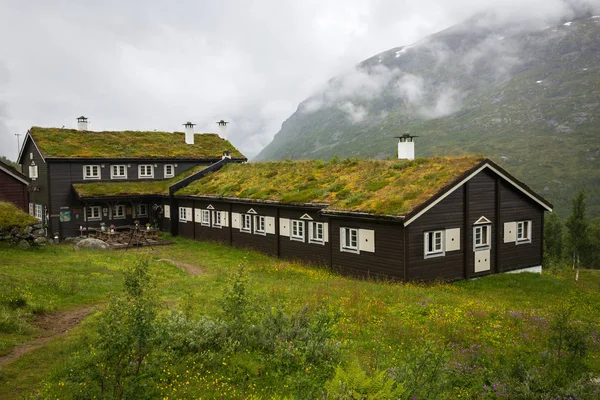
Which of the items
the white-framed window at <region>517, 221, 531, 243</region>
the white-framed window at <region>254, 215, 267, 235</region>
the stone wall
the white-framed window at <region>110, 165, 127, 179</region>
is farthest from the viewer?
the white-framed window at <region>110, 165, 127, 179</region>

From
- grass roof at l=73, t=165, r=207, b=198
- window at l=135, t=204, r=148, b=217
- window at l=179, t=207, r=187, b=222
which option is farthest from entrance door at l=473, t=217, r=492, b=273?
window at l=135, t=204, r=148, b=217

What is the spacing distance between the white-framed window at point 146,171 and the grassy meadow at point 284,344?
26.9 m

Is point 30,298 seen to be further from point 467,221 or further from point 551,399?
point 467,221

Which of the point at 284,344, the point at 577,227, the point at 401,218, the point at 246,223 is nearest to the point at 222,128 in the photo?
the point at 246,223

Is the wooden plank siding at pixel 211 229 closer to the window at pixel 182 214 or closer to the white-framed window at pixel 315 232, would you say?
the window at pixel 182 214

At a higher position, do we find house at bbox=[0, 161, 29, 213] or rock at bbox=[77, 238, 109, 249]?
house at bbox=[0, 161, 29, 213]

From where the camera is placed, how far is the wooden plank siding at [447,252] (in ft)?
76.8

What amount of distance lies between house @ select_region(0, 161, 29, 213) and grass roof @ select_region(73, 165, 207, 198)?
4749 mm

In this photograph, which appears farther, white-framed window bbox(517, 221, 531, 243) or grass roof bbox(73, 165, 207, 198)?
grass roof bbox(73, 165, 207, 198)

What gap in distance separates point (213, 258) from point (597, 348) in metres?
23.2

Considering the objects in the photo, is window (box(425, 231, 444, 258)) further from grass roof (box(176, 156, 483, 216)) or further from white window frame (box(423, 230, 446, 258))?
grass roof (box(176, 156, 483, 216))

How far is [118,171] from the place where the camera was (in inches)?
1791

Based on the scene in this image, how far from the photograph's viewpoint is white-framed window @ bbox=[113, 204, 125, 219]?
147 feet

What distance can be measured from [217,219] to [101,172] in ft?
45.8
